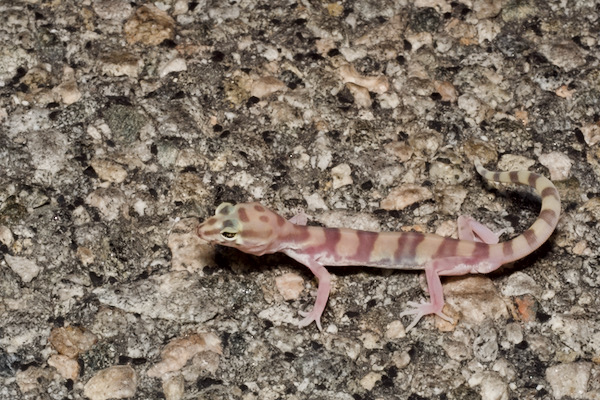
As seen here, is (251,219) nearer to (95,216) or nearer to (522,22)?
(95,216)

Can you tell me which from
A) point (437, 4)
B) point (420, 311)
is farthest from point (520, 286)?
point (437, 4)

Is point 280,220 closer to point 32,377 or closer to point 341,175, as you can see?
point 341,175

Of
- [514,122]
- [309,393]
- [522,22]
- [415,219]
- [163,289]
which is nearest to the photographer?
[309,393]

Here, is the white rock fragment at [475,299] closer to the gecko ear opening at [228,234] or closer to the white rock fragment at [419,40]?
the gecko ear opening at [228,234]

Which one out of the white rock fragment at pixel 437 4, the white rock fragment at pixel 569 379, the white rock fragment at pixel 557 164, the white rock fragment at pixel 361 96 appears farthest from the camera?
the white rock fragment at pixel 437 4

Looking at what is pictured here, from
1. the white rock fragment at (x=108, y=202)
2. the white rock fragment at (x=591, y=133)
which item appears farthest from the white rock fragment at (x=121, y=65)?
the white rock fragment at (x=591, y=133)

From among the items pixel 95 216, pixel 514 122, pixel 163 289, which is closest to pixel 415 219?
pixel 514 122
